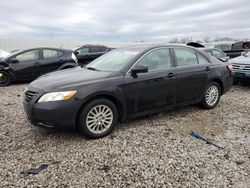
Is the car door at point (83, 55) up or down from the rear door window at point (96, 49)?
down

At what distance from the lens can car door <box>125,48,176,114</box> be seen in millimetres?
4273

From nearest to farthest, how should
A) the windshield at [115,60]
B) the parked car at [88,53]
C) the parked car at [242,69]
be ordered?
the windshield at [115,60] → the parked car at [242,69] → the parked car at [88,53]

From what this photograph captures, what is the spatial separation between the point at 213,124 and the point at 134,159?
216 centimetres

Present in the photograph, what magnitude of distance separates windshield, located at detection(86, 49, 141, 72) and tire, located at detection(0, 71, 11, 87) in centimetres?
532

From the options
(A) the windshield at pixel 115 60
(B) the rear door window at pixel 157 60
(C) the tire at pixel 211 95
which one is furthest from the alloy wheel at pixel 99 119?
(C) the tire at pixel 211 95

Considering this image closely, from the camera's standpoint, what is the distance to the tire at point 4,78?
8.90 meters

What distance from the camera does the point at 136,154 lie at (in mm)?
3512

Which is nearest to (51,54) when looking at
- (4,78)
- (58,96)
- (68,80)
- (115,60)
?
(4,78)

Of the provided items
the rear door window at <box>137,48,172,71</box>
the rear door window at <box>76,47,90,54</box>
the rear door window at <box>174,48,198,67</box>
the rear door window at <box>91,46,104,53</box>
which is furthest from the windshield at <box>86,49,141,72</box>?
the rear door window at <box>91,46,104,53</box>

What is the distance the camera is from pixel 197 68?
5.24 meters

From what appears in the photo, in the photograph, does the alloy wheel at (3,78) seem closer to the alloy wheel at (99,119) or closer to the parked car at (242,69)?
the alloy wheel at (99,119)

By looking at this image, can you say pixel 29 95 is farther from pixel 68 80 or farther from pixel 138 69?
pixel 138 69

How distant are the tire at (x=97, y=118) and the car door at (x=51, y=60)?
237 inches

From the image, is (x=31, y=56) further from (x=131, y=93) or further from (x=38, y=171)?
(x=38, y=171)
